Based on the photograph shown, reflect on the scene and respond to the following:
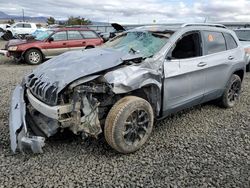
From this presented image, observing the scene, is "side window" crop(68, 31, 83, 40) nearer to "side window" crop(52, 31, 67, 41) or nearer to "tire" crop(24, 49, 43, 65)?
"side window" crop(52, 31, 67, 41)

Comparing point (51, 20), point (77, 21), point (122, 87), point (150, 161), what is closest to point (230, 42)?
point (122, 87)

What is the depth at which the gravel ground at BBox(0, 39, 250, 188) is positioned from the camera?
10.4 ft

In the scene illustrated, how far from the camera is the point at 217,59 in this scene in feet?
16.6

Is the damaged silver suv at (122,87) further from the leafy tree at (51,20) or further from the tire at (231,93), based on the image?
the leafy tree at (51,20)

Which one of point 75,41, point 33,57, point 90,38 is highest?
point 90,38

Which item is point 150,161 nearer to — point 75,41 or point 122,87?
point 122,87

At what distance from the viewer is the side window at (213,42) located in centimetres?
493

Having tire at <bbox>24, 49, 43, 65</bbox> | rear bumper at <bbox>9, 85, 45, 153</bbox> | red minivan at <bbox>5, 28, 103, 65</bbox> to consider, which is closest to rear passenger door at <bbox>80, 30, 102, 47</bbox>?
red minivan at <bbox>5, 28, 103, 65</bbox>

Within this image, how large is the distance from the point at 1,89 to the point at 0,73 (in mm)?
2918

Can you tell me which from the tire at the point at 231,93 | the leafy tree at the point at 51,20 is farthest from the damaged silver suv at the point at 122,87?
the leafy tree at the point at 51,20

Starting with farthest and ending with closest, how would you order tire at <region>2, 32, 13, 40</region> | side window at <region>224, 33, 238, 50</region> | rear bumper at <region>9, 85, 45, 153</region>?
tire at <region>2, 32, 13, 40</region> < side window at <region>224, 33, 238, 50</region> < rear bumper at <region>9, 85, 45, 153</region>

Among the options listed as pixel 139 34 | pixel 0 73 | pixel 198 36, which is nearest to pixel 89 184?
pixel 139 34

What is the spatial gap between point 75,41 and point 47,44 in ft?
4.29

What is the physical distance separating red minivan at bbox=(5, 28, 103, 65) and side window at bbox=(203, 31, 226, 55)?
8.52 m
